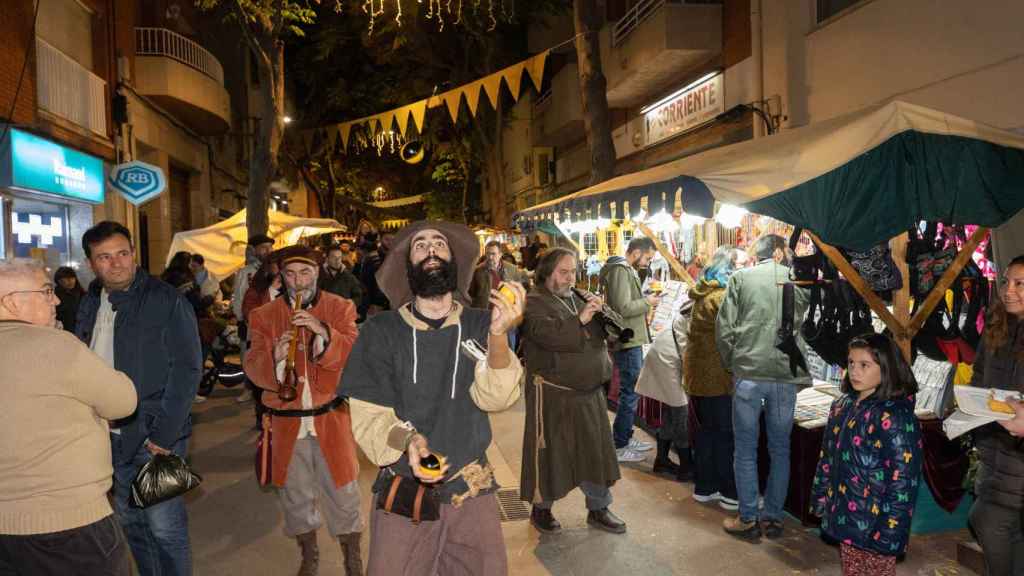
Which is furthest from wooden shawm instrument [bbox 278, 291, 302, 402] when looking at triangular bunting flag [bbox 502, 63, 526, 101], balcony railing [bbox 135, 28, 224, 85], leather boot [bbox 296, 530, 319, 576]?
balcony railing [bbox 135, 28, 224, 85]

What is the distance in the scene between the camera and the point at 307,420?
13.8ft

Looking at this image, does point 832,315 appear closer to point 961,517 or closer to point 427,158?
point 961,517

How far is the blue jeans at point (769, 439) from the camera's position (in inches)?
191

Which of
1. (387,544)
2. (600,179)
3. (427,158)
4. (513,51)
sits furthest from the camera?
(427,158)

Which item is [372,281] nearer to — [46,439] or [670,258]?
[670,258]

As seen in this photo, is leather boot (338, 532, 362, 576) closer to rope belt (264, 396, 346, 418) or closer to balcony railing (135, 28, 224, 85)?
rope belt (264, 396, 346, 418)

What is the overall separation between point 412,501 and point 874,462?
2548 mm

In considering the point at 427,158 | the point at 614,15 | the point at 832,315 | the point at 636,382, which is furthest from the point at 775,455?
the point at 427,158

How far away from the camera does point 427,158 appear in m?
39.6

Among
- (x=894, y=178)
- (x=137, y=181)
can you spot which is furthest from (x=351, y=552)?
(x=137, y=181)

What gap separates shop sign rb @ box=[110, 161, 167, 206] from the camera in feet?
38.2

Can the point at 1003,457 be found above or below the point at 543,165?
below

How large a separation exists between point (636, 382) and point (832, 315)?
88.9 inches

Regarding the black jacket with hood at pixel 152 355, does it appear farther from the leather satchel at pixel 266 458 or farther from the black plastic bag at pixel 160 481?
the leather satchel at pixel 266 458
